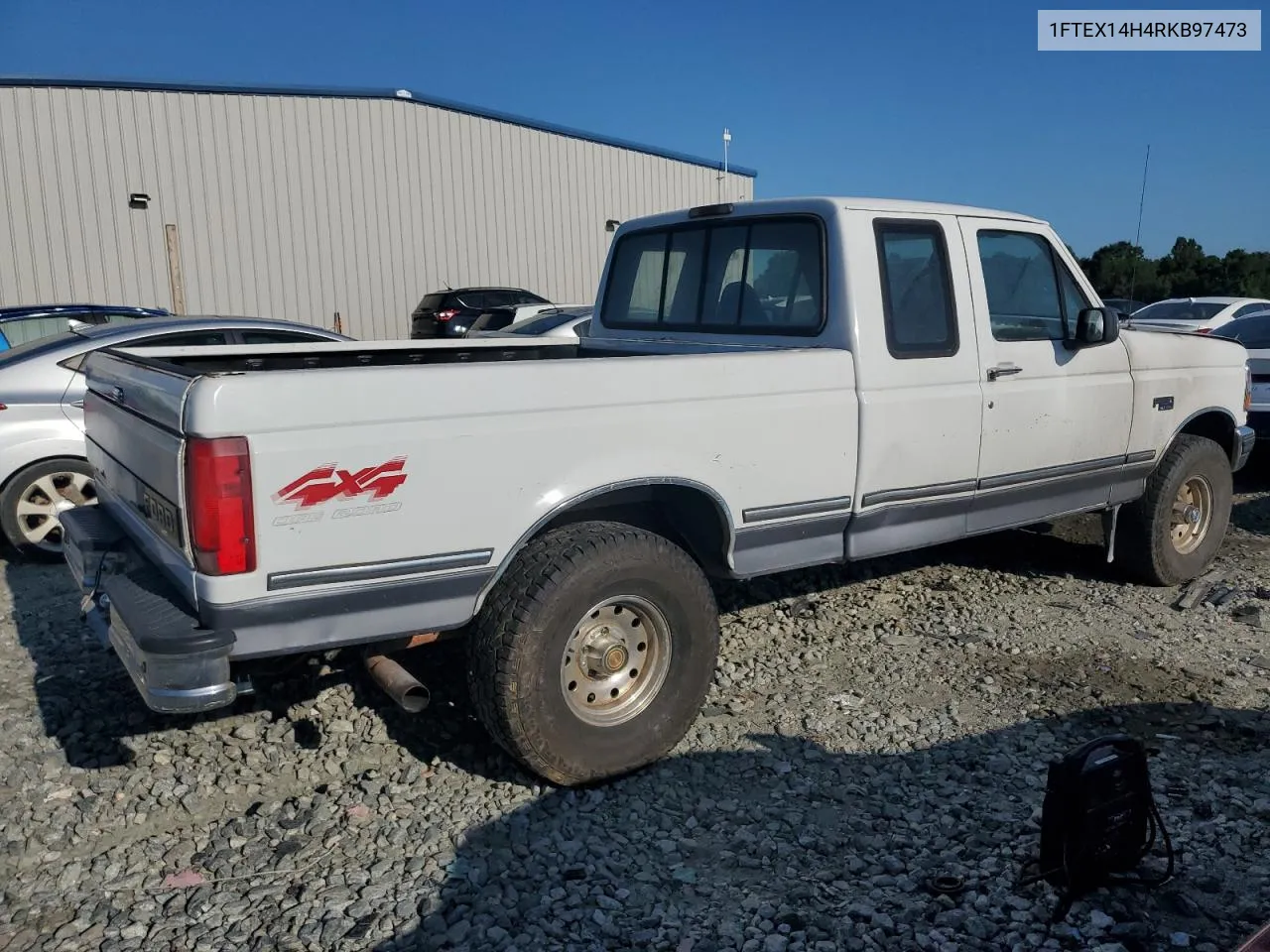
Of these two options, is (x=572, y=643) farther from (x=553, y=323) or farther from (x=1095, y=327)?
(x=553, y=323)

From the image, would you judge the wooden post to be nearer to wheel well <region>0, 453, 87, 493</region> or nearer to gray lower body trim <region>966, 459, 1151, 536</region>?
wheel well <region>0, 453, 87, 493</region>

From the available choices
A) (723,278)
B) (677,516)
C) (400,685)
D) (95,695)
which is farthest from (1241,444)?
(95,695)

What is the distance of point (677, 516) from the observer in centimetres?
407

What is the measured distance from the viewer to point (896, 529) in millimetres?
4488

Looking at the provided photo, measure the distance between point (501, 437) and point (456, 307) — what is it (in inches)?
602

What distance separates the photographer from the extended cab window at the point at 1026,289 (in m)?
4.92

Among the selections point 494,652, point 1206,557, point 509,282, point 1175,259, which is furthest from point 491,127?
point 1175,259

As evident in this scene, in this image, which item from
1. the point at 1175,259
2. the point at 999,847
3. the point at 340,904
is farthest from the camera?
the point at 1175,259

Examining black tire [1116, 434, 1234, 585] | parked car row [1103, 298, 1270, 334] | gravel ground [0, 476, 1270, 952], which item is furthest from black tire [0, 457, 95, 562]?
parked car row [1103, 298, 1270, 334]

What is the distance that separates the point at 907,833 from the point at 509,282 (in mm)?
19158

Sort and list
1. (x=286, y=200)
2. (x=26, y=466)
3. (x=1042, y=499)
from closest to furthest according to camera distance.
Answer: (x=1042, y=499) → (x=26, y=466) → (x=286, y=200)

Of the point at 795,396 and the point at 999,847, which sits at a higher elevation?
the point at 795,396

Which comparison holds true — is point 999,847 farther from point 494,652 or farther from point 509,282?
point 509,282

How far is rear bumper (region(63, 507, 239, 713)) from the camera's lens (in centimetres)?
290
